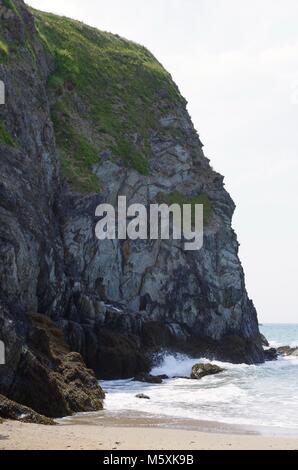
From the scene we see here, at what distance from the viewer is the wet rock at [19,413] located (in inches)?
673

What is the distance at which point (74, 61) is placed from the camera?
52031mm

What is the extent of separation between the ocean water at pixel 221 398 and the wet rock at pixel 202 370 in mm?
712

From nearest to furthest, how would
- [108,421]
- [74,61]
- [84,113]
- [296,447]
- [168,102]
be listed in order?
[296,447]
[108,421]
[84,113]
[74,61]
[168,102]

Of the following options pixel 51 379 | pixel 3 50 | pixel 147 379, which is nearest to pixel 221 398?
pixel 147 379

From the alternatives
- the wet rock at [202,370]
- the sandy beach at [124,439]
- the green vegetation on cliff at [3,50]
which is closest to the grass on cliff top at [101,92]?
the green vegetation on cliff at [3,50]

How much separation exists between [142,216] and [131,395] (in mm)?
19878

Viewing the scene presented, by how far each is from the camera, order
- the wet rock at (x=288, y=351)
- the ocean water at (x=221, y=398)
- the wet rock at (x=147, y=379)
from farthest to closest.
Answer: the wet rock at (x=288, y=351) → the wet rock at (x=147, y=379) → the ocean water at (x=221, y=398)

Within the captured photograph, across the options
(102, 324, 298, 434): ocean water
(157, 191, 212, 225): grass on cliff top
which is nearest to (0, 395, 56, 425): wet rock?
(102, 324, 298, 434): ocean water

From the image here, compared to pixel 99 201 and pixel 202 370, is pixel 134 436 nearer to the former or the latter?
pixel 202 370

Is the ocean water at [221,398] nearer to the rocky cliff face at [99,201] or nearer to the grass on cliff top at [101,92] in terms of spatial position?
the rocky cliff face at [99,201]

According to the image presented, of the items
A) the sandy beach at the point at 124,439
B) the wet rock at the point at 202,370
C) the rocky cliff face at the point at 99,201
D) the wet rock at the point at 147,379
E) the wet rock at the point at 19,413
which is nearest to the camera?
the sandy beach at the point at 124,439

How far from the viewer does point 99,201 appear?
39.8 metres
